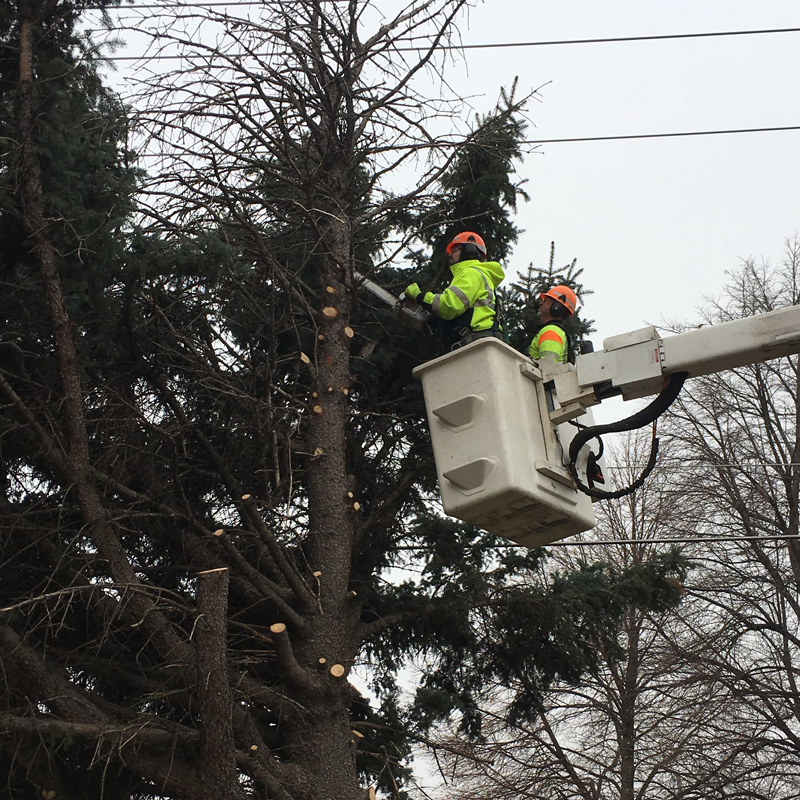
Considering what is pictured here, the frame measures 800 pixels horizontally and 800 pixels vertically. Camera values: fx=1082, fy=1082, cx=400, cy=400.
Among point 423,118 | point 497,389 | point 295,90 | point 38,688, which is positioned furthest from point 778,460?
point 38,688

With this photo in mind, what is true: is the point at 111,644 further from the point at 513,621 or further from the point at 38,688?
the point at 513,621

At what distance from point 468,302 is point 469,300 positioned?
2 centimetres

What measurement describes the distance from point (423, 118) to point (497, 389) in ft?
12.4

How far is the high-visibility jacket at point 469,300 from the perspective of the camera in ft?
22.7

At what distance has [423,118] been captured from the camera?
28.7ft

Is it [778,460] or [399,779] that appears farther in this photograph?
[778,460]

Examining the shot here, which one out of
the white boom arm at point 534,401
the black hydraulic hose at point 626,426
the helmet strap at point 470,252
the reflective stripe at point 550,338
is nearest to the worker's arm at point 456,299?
the helmet strap at point 470,252

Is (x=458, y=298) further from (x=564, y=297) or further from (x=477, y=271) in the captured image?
(x=564, y=297)

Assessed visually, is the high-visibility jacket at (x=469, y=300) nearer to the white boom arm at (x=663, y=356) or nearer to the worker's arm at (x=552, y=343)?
the worker's arm at (x=552, y=343)

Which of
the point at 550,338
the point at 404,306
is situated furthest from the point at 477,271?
the point at 550,338

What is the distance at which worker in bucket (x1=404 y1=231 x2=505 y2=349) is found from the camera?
691cm

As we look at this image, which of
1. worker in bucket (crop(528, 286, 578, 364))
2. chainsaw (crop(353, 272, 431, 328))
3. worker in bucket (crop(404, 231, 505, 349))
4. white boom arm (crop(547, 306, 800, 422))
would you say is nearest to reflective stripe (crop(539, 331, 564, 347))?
worker in bucket (crop(528, 286, 578, 364))

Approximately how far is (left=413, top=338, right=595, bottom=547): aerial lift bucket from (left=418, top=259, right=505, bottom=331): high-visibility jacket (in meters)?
0.98

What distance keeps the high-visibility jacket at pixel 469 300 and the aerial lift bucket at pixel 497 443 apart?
3.23 feet
